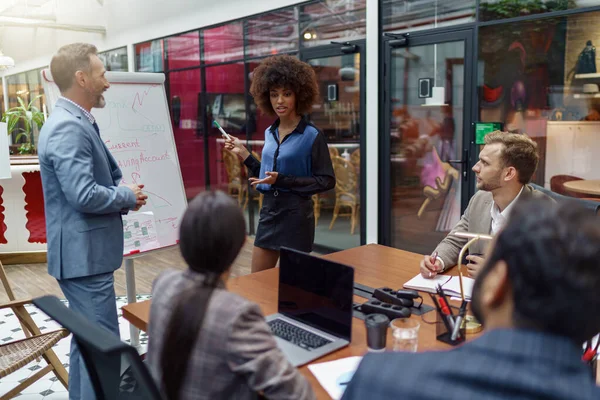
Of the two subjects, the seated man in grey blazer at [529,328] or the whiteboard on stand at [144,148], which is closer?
the seated man in grey blazer at [529,328]

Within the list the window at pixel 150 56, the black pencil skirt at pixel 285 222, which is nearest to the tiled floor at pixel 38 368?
the black pencil skirt at pixel 285 222

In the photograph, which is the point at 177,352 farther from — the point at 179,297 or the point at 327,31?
the point at 327,31

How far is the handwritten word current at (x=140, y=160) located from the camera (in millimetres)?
3172

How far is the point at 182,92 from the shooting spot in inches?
311

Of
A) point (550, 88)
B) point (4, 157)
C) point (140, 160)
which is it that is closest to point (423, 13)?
point (550, 88)

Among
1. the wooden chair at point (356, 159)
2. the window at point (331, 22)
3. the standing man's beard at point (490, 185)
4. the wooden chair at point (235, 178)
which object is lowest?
the wooden chair at point (235, 178)

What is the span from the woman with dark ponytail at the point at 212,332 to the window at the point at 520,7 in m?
3.54

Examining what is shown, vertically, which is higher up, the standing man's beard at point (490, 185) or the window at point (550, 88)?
the window at point (550, 88)

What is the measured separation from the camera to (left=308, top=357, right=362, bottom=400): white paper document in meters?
1.31

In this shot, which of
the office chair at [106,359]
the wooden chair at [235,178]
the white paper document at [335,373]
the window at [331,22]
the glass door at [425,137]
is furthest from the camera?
the wooden chair at [235,178]

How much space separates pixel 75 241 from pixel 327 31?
12.8 ft

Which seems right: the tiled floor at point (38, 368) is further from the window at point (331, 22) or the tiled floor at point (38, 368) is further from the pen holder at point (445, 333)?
the window at point (331, 22)

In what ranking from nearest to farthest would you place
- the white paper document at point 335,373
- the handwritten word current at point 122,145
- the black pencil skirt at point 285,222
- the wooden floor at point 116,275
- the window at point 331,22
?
the white paper document at point 335,373 → the black pencil skirt at point 285,222 → the handwritten word current at point 122,145 → the wooden floor at point 116,275 → the window at point 331,22

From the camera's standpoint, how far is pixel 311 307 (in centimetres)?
164
